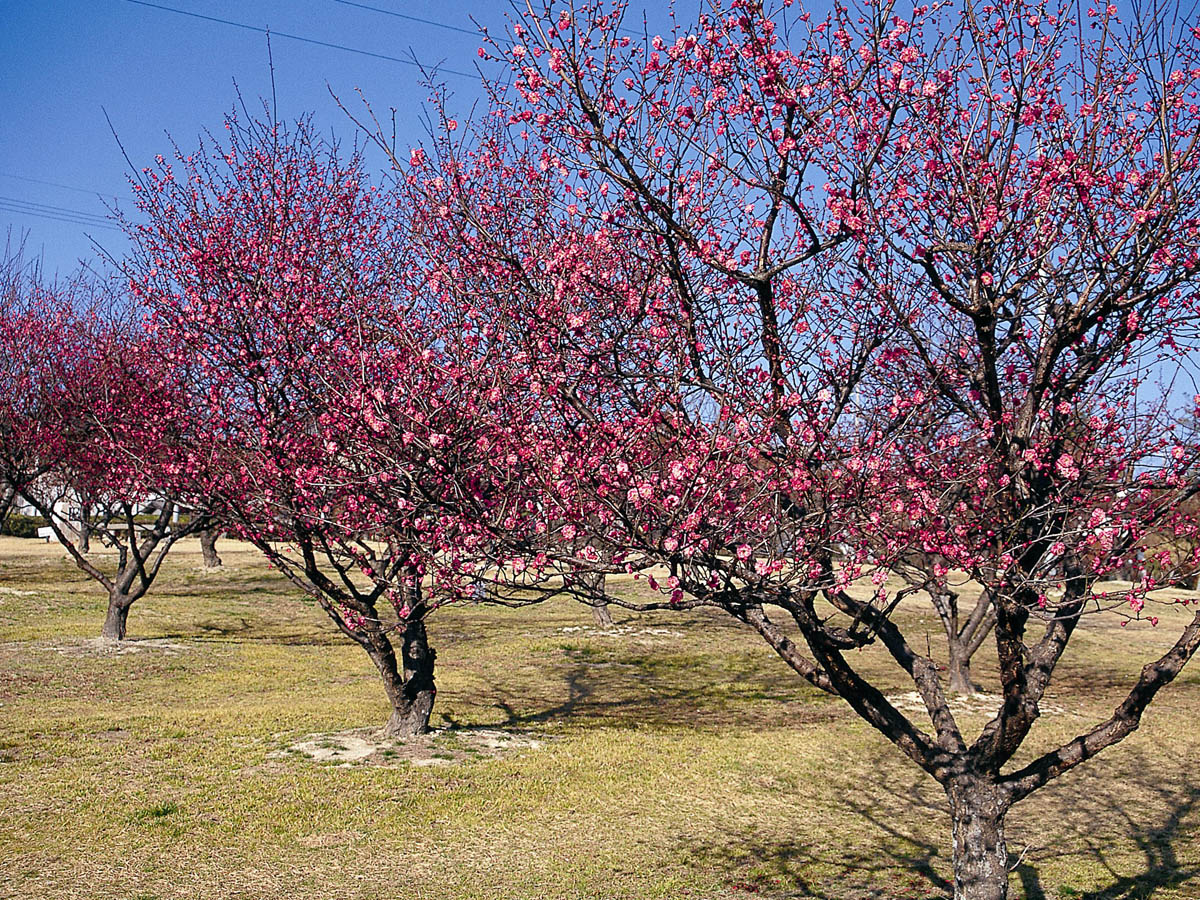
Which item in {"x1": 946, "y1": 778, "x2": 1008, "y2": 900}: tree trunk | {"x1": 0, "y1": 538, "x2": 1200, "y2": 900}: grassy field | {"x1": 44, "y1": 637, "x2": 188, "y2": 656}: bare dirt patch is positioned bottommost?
{"x1": 0, "y1": 538, "x2": 1200, "y2": 900}: grassy field

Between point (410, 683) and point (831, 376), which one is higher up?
point (831, 376)

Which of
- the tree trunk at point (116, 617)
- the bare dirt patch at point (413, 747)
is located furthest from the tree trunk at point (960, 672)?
the tree trunk at point (116, 617)

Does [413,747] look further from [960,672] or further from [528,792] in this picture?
[960,672]

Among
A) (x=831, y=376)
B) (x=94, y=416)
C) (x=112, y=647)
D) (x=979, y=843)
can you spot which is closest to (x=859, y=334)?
(x=831, y=376)

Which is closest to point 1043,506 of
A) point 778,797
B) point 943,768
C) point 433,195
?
point 943,768

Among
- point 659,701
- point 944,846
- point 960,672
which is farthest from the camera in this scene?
point 960,672

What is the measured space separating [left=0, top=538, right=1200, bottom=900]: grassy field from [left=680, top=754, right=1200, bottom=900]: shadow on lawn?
3 cm

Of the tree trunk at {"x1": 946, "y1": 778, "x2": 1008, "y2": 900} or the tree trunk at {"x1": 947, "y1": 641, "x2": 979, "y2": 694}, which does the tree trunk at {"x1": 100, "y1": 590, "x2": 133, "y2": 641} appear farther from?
the tree trunk at {"x1": 946, "y1": 778, "x2": 1008, "y2": 900}

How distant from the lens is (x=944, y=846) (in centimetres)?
941

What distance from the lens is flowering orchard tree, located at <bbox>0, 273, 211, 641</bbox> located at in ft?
44.7

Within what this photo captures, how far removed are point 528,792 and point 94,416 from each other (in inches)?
305

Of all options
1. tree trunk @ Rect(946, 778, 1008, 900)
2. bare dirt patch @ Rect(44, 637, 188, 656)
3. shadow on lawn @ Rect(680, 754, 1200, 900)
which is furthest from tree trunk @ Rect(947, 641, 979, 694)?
bare dirt patch @ Rect(44, 637, 188, 656)

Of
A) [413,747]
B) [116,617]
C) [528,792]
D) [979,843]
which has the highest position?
[116,617]

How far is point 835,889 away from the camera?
811 cm
